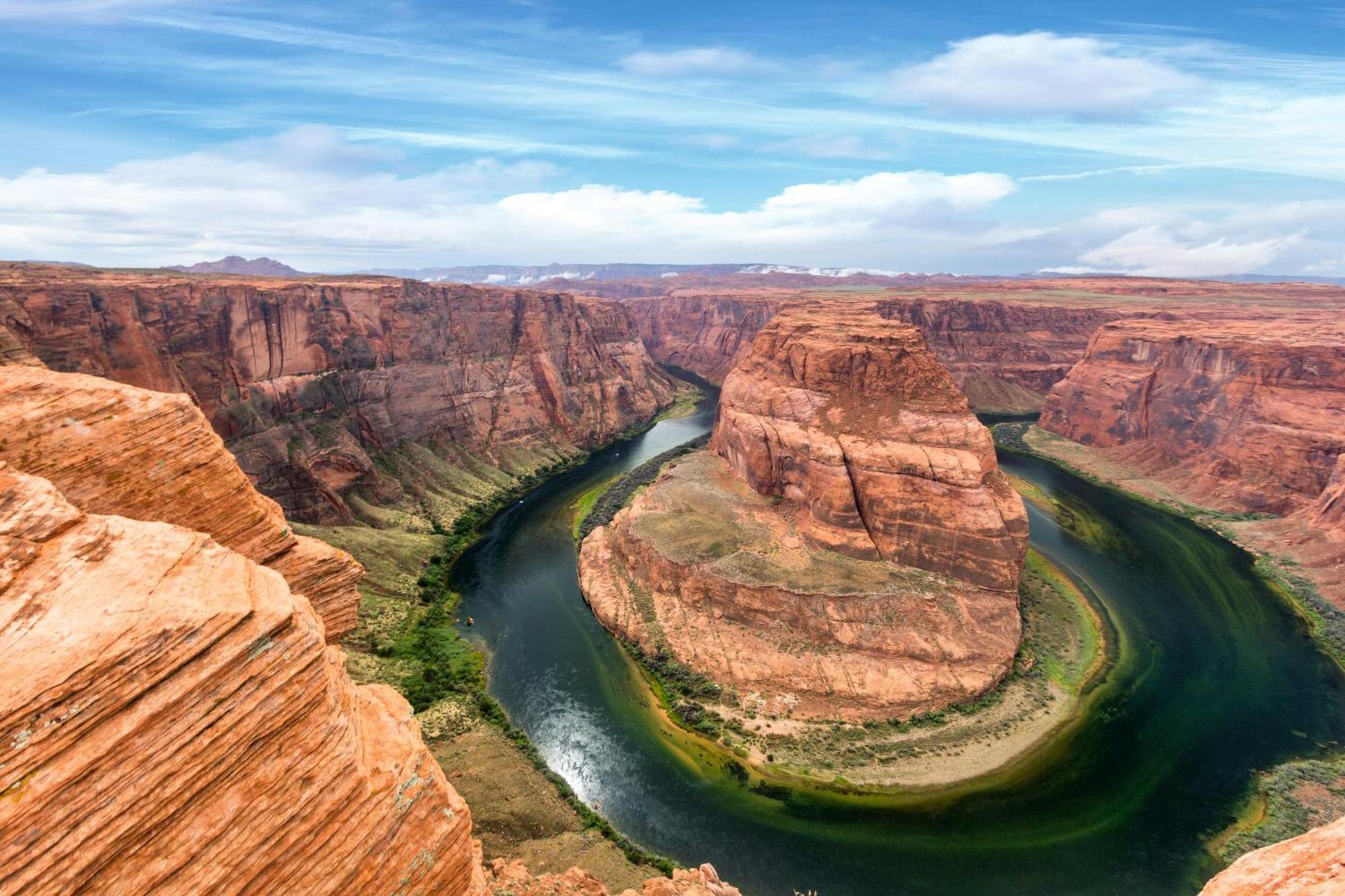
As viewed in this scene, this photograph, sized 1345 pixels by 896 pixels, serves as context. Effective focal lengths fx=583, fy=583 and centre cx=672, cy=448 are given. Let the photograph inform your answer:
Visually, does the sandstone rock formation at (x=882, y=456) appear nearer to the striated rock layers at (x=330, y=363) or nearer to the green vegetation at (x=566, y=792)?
the green vegetation at (x=566, y=792)

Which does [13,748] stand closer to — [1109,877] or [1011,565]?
[1109,877]

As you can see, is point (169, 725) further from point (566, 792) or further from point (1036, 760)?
point (1036, 760)

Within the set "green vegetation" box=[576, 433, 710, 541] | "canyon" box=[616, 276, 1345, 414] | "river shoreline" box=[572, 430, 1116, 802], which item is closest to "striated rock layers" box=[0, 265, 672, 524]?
"green vegetation" box=[576, 433, 710, 541]

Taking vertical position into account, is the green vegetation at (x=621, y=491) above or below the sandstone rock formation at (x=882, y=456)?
below

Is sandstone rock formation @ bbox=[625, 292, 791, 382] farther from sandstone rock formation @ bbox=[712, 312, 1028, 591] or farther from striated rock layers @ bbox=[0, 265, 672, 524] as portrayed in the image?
sandstone rock formation @ bbox=[712, 312, 1028, 591]

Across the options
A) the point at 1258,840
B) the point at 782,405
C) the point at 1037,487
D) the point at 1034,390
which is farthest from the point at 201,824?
the point at 1034,390

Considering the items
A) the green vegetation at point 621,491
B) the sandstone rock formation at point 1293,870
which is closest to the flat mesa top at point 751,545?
the green vegetation at point 621,491
